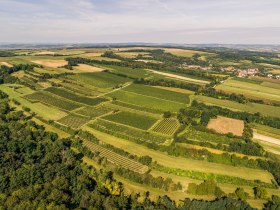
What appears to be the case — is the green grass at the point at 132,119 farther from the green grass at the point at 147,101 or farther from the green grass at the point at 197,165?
the green grass at the point at 197,165

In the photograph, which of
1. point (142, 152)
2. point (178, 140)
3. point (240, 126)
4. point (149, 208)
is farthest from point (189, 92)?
point (149, 208)

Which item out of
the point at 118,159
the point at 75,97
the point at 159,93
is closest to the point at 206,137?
the point at 118,159

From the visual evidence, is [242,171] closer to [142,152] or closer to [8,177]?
[142,152]

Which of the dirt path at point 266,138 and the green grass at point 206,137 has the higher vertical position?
the green grass at point 206,137

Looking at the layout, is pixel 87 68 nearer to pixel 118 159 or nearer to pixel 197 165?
pixel 118 159

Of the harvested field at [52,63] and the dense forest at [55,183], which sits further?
the harvested field at [52,63]

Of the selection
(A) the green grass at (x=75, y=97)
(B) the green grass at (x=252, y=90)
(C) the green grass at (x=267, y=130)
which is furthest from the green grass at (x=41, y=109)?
(B) the green grass at (x=252, y=90)

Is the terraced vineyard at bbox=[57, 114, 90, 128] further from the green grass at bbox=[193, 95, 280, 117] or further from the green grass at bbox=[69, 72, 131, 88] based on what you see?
the green grass at bbox=[193, 95, 280, 117]
